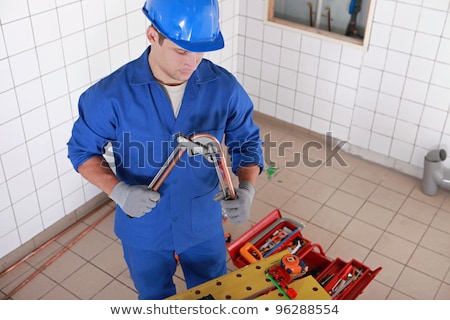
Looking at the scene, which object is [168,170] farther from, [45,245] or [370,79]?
[370,79]

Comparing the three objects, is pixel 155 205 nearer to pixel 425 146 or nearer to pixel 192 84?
pixel 192 84

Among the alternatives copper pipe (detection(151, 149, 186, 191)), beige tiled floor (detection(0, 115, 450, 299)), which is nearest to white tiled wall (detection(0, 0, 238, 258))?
beige tiled floor (detection(0, 115, 450, 299))

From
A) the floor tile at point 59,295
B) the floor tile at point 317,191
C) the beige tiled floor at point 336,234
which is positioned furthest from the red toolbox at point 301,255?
the floor tile at point 59,295

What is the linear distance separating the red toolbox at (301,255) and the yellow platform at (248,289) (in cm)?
74

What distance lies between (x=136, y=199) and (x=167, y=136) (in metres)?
0.25

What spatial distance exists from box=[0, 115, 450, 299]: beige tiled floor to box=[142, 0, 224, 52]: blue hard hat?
5.07ft

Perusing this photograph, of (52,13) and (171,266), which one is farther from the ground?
(52,13)

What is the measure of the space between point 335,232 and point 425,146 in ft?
3.05

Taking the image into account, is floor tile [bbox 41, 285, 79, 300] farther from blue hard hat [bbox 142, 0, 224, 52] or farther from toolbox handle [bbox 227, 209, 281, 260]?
blue hard hat [bbox 142, 0, 224, 52]

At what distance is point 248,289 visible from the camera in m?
1.84

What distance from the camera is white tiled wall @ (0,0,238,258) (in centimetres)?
254

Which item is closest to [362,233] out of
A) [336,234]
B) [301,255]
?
[336,234]

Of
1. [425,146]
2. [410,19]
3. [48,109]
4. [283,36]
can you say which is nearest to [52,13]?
[48,109]

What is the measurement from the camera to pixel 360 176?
3730 millimetres
